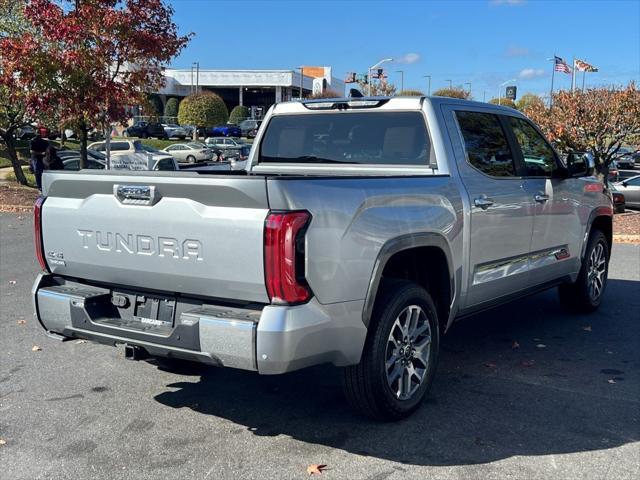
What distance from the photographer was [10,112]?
2034 centimetres

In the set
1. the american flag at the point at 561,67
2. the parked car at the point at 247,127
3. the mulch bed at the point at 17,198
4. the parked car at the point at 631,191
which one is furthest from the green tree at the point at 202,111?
the parked car at the point at 631,191

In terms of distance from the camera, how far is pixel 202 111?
56.4 m

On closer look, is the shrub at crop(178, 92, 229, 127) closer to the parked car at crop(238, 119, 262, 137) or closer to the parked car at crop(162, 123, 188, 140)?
the parked car at crop(162, 123, 188, 140)

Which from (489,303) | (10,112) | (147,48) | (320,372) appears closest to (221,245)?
(320,372)

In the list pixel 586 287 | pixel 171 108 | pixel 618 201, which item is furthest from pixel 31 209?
pixel 171 108

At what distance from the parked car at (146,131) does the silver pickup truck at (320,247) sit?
174 feet

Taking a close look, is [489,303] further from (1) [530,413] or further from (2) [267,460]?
(2) [267,460]

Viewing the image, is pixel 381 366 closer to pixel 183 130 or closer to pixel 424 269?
pixel 424 269

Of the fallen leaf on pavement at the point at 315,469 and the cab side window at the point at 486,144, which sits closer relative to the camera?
the fallen leaf on pavement at the point at 315,469

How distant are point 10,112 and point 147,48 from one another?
641 centimetres

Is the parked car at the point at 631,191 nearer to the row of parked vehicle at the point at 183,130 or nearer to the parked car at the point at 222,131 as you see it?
the row of parked vehicle at the point at 183,130

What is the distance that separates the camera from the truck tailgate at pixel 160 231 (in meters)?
3.27

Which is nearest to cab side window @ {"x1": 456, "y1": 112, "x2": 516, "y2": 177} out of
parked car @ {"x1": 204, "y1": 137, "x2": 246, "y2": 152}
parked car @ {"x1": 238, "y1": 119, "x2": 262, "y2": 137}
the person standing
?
the person standing

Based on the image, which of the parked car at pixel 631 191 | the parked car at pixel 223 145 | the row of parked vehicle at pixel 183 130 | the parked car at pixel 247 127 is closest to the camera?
the parked car at pixel 631 191
